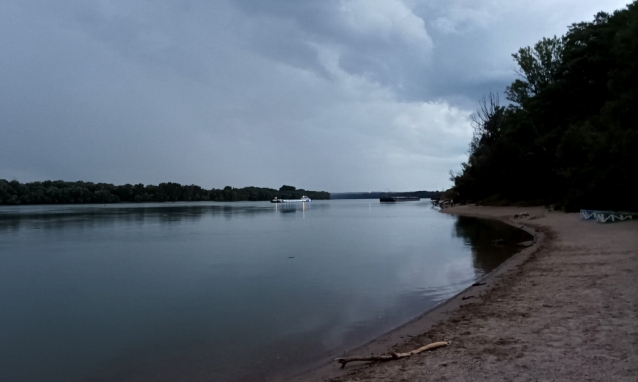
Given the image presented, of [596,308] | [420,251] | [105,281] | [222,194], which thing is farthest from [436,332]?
[222,194]

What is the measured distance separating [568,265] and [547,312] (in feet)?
16.7

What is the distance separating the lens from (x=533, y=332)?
5926 millimetres

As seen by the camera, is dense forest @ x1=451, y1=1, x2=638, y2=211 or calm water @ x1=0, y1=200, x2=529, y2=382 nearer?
calm water @ x1=0, y1=200, x2=529, y2=382

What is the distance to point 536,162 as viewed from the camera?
44844mm

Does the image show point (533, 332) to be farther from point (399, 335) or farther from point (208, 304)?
point (208, 304)

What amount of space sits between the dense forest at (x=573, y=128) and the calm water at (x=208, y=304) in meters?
7.30

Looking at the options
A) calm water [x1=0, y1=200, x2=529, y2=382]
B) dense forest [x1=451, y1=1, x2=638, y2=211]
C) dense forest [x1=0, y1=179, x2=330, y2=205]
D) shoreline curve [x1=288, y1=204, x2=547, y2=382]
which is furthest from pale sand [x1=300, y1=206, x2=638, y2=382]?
dense forest [x1=0, y1=179, x2=330, y2=205]

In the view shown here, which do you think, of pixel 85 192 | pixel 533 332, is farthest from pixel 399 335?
pixel 85 192

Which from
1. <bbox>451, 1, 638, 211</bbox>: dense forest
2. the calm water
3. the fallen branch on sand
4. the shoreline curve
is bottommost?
the calm water

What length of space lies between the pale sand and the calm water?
4.00 ft

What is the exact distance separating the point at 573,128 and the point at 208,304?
2903 centimetres

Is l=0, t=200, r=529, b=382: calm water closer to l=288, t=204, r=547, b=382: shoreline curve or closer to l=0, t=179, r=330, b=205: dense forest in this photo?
l=288, t=204, r=547, b=382: shoreline curve

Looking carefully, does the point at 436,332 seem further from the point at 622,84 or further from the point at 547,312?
the point at 622,84

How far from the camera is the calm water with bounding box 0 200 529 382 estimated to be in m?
6.89
